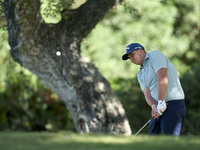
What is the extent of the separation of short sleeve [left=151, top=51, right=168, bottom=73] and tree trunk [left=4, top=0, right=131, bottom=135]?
155 cm

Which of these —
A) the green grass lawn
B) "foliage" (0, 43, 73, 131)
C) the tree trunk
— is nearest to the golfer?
the tree trunk

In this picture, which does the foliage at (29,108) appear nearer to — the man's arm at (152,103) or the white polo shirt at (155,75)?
the man's arm at (152,103)

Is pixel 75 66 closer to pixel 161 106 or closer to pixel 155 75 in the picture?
pixel 155 75

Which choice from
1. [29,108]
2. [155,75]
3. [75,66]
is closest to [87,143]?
[155,75]

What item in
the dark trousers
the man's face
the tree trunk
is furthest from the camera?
the tree trunk

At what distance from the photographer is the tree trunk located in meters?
5.46

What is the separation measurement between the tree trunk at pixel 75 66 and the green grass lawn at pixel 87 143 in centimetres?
279

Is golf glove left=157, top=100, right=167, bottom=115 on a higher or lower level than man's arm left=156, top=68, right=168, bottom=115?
lower

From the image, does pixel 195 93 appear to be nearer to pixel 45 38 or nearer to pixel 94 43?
pixel 45 38

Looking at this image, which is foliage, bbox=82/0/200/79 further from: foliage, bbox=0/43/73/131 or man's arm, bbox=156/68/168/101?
man's arm, bbox=156/68/168/101

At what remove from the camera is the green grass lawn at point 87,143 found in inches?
91.5

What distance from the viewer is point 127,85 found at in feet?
27.4

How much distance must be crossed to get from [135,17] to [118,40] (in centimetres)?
138

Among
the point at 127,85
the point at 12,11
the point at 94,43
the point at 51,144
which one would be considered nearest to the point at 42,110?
the point at 127,85
